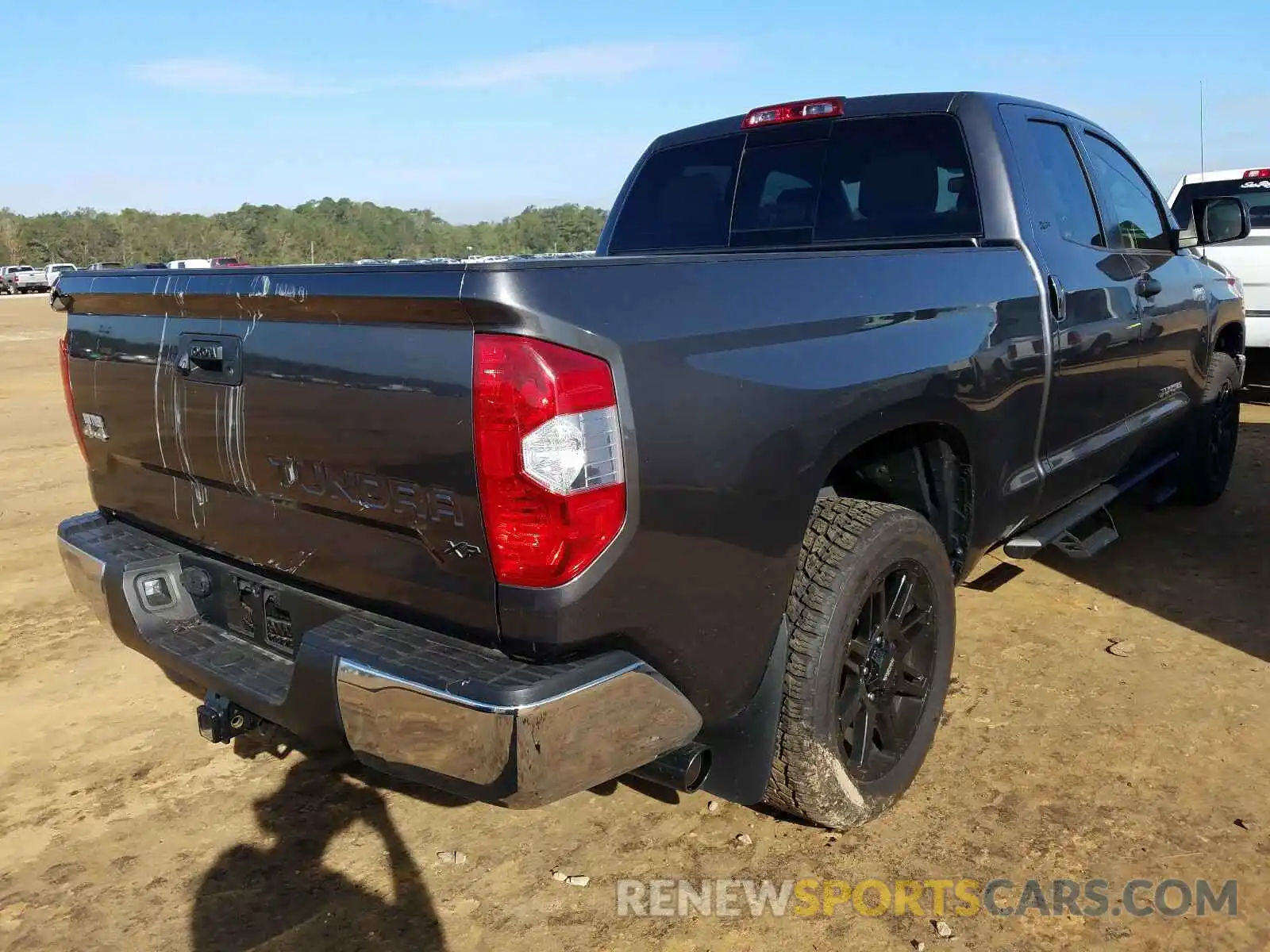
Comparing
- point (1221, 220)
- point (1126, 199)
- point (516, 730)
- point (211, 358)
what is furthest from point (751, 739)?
point (1221, 220)

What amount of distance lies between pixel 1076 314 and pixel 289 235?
3742 centimetres

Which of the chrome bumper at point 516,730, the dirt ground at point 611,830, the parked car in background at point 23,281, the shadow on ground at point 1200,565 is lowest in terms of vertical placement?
the dirt ground at point 611,830

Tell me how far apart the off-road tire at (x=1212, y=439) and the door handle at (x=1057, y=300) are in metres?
2.13

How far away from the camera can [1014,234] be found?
11.1ft

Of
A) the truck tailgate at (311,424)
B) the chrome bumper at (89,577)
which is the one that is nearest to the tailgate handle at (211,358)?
the truck tailgate at (311,424)

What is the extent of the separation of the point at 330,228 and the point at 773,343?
74.5 ft

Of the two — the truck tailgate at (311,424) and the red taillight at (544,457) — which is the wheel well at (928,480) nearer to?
the red taillight at (544,457)

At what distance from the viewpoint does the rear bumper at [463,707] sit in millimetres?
1889

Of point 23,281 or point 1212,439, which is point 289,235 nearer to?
point 23,281

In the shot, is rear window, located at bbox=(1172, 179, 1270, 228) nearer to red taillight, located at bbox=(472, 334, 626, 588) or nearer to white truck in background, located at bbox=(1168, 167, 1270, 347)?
white truck in background, located at bbox=(1168, 167, 1270, 347)

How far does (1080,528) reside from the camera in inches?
173

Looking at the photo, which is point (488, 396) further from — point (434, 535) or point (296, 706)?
point (296, 706)

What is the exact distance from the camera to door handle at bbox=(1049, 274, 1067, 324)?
3.40 metres

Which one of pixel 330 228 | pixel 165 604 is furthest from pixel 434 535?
pixel 330 228
